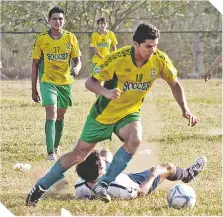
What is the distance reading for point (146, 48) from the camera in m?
5.87

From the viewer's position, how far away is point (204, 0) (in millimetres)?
29047

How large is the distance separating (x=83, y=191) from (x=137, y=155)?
2.87 m

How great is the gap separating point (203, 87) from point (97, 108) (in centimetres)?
1422

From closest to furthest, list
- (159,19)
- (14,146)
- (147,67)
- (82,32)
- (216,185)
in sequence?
(147,67) < (216,185) < (14,146) < (82,32) < (159,19)

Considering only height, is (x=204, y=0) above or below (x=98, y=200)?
above

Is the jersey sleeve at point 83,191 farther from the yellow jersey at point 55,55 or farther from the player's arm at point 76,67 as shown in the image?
the yellow jersey at point 55,55

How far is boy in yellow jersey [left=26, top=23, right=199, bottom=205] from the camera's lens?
5.89 m

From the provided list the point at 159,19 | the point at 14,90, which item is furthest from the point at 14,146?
the point at 159,19

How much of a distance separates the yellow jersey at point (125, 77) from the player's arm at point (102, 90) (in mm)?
52

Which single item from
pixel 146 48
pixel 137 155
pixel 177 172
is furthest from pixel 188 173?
pixel 137 155

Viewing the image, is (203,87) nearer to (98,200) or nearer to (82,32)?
(82,32)

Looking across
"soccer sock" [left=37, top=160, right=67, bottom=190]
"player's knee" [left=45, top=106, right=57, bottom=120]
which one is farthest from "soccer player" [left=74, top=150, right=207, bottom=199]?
"player's knee" [left=45, top=106, right=57, bottom=120]

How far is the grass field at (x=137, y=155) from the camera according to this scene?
6.02 m

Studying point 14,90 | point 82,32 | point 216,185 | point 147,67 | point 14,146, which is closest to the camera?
point 147,67
